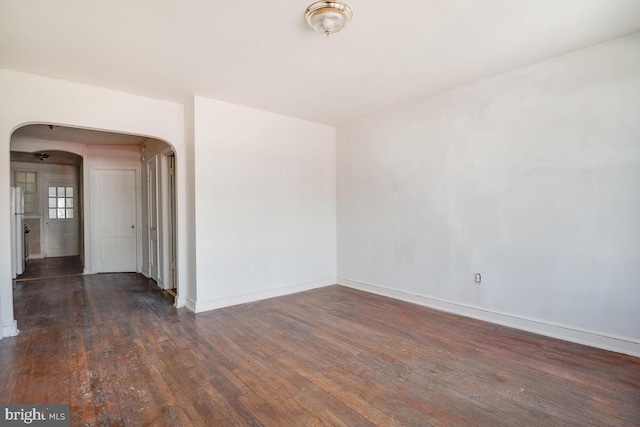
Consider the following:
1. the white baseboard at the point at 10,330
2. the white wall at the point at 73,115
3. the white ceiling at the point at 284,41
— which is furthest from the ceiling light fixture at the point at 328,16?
the white baseboard at the point at 10,330

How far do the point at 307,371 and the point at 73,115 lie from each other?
141 inches

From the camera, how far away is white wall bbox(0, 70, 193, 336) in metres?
3.12

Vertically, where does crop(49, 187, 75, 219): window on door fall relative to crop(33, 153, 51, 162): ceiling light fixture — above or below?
below

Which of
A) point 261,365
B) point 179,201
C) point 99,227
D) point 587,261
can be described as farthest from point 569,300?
point 99,227

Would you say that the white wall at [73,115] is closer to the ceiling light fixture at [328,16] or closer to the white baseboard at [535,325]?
the ceiling light fixture at [328,16]

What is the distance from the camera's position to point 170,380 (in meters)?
2.39

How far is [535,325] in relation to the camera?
324 centimetres

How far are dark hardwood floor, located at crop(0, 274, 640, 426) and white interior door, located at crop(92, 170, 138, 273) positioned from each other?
2641 mm

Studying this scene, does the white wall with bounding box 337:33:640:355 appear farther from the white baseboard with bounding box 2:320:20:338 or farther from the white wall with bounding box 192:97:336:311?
the white baseboard with bounding box 2:320:20:338

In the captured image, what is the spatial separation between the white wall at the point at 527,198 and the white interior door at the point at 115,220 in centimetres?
519

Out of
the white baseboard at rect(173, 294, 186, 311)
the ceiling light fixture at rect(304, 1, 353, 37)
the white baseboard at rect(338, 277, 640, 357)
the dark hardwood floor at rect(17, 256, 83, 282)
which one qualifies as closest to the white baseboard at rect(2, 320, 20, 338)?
the white baseboard at rect(173, 294, 186, 311)

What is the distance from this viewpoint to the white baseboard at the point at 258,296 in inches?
158

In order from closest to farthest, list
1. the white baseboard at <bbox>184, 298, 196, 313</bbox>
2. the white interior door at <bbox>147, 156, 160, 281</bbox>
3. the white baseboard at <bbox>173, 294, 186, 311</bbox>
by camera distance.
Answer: the white baseboard at <bbox>184, 298, 196, 313</bbox>, the white baseboard at <bbox>173, 294, 186, 311</bbox>, the white interior door at <bbox>147, 156, 160, 281</bbox>

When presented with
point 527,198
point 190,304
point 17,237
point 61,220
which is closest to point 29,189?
point 61,220
